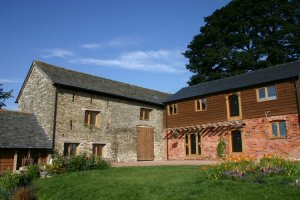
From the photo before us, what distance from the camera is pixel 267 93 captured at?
2066 cm

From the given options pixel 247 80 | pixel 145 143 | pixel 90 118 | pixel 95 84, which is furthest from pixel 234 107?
pixel 95 84

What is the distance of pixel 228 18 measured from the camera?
127 feet

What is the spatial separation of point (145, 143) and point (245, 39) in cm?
2023

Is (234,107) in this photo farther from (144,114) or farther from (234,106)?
(144,114)

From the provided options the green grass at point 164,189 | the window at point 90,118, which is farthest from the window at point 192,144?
the green grass at point 164,189

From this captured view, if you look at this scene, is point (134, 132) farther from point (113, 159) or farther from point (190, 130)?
point (190, 130)

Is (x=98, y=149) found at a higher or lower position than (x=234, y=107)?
lower

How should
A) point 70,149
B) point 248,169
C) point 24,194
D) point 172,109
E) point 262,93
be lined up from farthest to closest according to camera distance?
point 172,109
point 262,93
point 70,149
point 24,194
point 248,169

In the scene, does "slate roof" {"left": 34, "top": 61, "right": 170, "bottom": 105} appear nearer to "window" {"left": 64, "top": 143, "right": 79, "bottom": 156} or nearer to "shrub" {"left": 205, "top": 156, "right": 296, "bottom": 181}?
"window" {"left": 64, "top": 143, "right": 79, "bottom": 156}

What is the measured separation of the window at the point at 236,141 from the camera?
71.2ft

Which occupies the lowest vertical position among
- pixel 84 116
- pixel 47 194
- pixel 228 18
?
pixel 47 194

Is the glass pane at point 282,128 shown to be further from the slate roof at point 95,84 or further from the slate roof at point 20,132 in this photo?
the slate roof at point 20,132

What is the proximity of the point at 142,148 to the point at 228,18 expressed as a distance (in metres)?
23.0

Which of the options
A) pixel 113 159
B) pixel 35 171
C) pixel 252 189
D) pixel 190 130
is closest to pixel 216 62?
pixel 190 130
